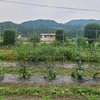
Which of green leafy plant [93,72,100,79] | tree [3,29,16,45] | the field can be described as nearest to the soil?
the field

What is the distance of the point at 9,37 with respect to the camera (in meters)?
22.6

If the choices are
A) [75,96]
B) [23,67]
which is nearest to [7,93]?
[75,96]

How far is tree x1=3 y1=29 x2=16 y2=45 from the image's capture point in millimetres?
22531

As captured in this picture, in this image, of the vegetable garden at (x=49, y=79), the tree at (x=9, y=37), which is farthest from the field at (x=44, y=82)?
the tree at (x=9, y=37)

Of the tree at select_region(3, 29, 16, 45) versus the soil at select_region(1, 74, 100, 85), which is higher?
the tree at select_region(3, 29, 16, 45)

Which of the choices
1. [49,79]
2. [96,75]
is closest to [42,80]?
[49,79]

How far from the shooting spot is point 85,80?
8453 millimetres

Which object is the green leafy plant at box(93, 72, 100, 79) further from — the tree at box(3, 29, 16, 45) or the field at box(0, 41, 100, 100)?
the tree at box(3, 29, 16, 45)

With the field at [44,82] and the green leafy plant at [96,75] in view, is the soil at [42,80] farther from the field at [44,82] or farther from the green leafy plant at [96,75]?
the green leafy plant at [96,75]

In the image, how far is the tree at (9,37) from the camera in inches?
887

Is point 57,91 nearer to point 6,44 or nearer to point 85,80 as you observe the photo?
point 85,80

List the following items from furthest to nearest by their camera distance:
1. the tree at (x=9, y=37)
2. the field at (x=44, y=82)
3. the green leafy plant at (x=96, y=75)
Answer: the tree at (x=9, y=37)
the green leafy plant at (x=96, y=75)
the field at (x=44, y=82)

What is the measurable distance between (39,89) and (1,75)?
2322 millimetres

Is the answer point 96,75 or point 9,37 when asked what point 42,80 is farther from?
point 9,37
